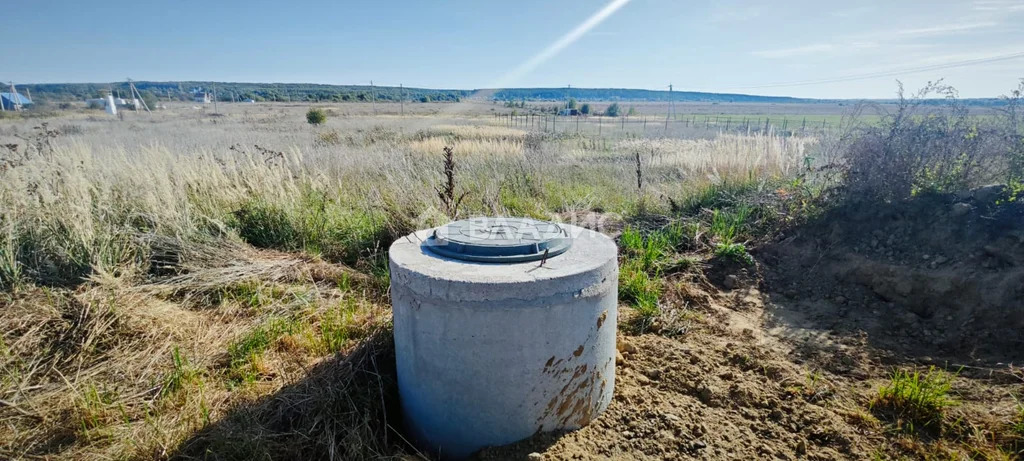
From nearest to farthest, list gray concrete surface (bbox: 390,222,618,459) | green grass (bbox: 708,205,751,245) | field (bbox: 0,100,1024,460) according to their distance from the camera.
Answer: gray concrete surface (bbox: 390,222,618,459) → field (bbox: 0,100,1024,460) → green grass (bbox: 708,205,751,245)

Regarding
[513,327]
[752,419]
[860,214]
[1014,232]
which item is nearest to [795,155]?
[860,214]

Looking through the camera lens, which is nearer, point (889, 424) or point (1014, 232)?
point (889, 424)

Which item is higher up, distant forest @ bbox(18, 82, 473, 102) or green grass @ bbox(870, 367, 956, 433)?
distant forest @ bbox(18, 82, 473, 102)

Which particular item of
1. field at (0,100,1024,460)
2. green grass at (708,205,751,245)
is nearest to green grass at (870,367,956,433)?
field at (0,100,1024,460)

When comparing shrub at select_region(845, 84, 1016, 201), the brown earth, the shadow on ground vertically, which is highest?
shrub at select_region(845, 84, 1016, 201)

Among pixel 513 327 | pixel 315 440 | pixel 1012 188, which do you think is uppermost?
pixel 1012 188

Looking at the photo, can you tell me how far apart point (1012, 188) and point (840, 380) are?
8.33ft

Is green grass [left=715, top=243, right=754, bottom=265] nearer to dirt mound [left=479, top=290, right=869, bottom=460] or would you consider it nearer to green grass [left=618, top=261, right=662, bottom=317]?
green grass [left=618, top=261, right=662, bottom=317]

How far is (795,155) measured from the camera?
7.99 meters

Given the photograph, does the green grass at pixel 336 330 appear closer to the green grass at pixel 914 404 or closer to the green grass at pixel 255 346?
the green grass at pixel 255 346

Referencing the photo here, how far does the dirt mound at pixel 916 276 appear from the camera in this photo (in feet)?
10.1

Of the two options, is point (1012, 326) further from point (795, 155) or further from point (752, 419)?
point (795, 155)

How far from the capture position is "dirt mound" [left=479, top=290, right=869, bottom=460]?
6.89ft

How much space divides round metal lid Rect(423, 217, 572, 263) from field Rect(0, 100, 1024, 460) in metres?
0.84
